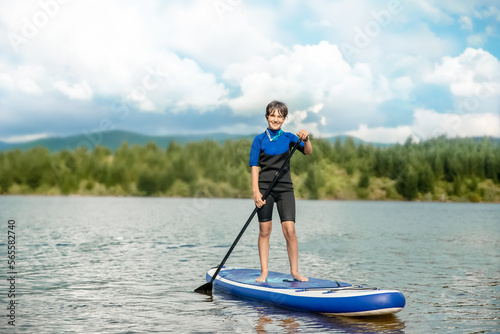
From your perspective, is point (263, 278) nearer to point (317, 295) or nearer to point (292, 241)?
point (292, 241)

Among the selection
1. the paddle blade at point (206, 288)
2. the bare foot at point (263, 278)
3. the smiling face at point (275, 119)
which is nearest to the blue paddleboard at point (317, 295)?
the bare foot at point (263, 278)

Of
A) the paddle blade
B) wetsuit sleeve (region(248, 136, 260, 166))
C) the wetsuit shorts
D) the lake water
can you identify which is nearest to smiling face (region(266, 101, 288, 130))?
wetsuit sleeve (region(248, 136, 260, 166))

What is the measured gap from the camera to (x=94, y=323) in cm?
809

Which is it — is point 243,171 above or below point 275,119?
above

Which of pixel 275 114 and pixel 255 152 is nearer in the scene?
pixel 275 114

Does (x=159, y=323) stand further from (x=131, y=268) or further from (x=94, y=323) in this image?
(x=131, y=268)

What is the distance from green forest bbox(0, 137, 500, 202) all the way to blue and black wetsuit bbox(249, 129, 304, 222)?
8490cm

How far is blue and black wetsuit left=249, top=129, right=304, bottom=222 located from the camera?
29.5 ft

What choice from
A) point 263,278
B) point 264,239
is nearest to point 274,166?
point 264,239

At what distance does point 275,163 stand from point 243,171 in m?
92.7

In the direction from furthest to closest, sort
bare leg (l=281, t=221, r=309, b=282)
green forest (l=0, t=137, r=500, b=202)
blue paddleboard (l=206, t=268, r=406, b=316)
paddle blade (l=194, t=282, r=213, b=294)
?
1. green forest (l=0, t=137, r=500, b=202)
2. paddle blade (l=194, t=282, r=213, b=294)
3. bare leg (l=281, t=221, r=309, b=282)
4. blue paddleboard (l=206, t=268, r=406, b=316)

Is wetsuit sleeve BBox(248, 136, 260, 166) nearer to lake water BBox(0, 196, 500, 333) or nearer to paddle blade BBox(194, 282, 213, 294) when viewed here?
lake water BBox(0, 196, 500, 333)

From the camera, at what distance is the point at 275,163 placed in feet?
29.7

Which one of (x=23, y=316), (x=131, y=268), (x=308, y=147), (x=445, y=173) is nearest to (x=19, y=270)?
(x=131, y=268)
